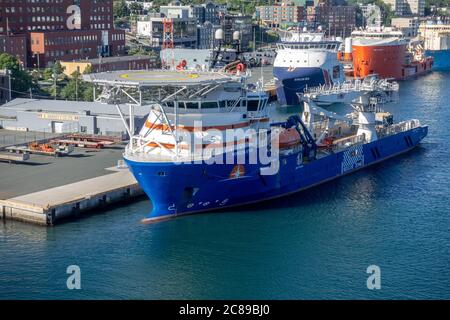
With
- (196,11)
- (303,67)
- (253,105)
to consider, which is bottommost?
(253,105)

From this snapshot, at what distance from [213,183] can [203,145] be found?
1665 mm

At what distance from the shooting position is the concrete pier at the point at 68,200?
29641mm

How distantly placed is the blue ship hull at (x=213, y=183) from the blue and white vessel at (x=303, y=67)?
28.6 m

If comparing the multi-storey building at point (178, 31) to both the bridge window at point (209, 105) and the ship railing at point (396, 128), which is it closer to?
the ship railing at point (396, 128)

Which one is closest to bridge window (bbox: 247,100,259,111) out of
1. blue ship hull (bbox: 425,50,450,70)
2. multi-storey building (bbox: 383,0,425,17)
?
blue ship hull (bbox: 425,50,450,70)

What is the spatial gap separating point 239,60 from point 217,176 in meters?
8.31

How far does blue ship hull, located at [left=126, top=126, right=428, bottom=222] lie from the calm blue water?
559 millimetres

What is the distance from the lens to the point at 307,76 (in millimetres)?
66562

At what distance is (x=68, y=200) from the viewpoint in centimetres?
3064

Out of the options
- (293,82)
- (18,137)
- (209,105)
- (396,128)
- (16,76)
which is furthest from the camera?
(293,82)

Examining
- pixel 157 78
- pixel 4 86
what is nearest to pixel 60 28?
pixel 4 86

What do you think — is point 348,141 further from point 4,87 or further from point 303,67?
point 4,87

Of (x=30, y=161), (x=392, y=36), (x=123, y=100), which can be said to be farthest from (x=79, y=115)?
(x=392, y=36)

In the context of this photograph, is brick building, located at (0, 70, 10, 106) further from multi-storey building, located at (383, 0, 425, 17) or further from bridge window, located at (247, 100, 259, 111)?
multi-storey building, located at (383, 0, 425, 17)
